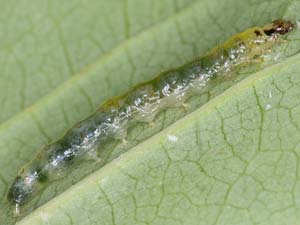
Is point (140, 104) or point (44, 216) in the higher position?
point (140, 104)

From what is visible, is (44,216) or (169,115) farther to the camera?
(169,115)

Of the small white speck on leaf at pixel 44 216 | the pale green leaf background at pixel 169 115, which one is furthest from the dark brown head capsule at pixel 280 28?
the small white speck on leaf at pixel 44 216

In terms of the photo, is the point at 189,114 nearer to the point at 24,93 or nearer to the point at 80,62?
the point at 80,62

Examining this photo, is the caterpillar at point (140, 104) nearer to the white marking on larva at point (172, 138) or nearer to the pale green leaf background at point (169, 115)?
the pale green leaf background at point (169, 115)

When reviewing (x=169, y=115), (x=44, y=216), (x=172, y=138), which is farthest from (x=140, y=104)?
(x=44, y=216)

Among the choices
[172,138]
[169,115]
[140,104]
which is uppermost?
[140,104]

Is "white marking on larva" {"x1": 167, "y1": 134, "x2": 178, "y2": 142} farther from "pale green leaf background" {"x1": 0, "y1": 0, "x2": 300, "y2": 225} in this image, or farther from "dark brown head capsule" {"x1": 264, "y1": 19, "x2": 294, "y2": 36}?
"dark brown head capsule" {"x1": 264, "y1": 19, "x2": 294, "y2": 36}

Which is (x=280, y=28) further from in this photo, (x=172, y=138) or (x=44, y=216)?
(x=44, y=216)
